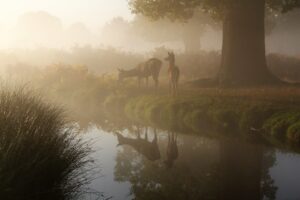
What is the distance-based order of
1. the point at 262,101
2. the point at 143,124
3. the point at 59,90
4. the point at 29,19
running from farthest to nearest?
the point at 29,19 → the point at 59,90 → the point at 143,124 → the point at 262,101

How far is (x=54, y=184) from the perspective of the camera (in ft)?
28.1

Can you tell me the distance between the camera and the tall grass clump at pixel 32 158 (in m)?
7.52

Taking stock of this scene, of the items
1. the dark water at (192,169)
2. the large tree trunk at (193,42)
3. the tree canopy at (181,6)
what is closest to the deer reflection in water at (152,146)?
the dark water at (192,169)

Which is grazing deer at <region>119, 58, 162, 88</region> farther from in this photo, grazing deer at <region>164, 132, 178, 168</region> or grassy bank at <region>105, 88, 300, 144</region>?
grazing deer at <region>164, 132, 178, 168</region>

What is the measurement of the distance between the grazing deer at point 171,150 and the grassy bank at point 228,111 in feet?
3.66

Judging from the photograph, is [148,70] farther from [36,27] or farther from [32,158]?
[36,27]

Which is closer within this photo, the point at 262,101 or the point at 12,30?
the point at 262,101

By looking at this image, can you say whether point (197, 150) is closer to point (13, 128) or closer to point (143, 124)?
point (143, 124)

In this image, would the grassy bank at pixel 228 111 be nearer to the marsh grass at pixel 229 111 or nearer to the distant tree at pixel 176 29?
the marsh grass at pixel 229 111

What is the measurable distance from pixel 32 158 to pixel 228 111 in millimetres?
10681

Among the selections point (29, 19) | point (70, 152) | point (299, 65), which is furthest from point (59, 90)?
point (29, 19)

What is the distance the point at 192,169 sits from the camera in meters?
12.6

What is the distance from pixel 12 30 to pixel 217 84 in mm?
111870

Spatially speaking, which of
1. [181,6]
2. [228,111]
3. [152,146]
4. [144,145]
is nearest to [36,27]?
[181,6]
